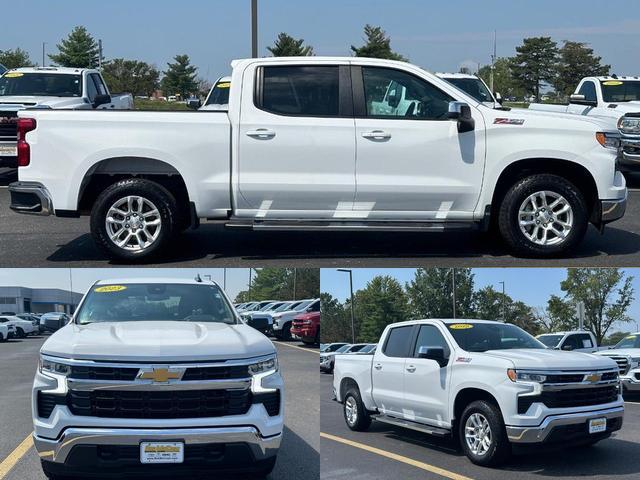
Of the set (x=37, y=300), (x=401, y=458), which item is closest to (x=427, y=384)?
(x=401, y=458)

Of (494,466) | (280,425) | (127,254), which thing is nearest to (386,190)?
(127,254)

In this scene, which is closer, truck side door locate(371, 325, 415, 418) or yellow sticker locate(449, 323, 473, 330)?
yellow sticker locate(449, 323, 473, 330)

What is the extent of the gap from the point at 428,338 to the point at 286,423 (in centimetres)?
150

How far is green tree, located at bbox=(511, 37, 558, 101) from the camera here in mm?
69125

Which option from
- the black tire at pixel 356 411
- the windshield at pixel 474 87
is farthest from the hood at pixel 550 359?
the windshield at pixel 474 87

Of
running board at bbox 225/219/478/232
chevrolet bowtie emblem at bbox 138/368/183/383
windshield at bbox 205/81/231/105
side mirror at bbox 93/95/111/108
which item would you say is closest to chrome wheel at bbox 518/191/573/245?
running board at bbox 225/219/478/232

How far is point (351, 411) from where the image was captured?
23.4 ft

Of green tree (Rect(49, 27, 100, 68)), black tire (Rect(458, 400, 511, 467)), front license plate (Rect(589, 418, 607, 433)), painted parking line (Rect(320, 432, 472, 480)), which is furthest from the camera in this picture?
green tree (Rect(49, 27, 100, 68))

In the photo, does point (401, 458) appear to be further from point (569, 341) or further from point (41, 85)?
point (41, 85)

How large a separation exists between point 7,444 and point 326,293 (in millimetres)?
3793

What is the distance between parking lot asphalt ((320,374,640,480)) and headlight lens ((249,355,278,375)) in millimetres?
660

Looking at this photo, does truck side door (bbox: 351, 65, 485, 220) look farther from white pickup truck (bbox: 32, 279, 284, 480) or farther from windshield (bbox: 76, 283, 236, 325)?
white pickup truck (bbox: 32, 279, 284, 480)

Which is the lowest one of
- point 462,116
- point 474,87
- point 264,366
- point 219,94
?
point 264,366

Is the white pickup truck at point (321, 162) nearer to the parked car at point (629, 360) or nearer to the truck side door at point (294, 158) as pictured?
the truck side door at point (294, 158)
